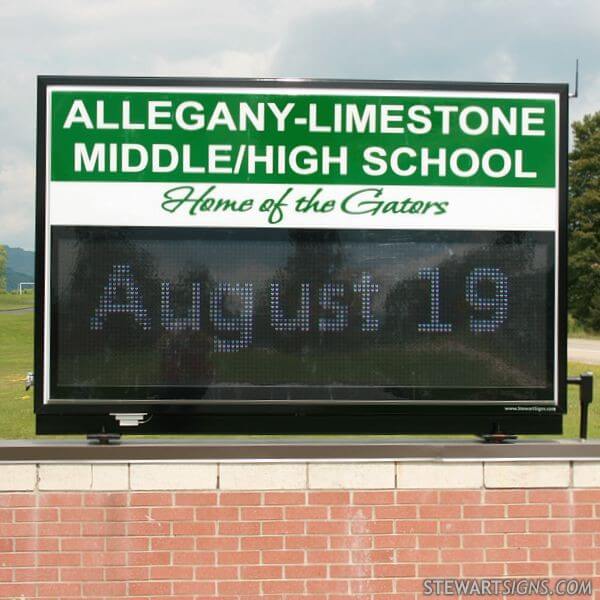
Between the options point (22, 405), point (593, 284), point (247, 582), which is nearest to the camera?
point (247, 582)

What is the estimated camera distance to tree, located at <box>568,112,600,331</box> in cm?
4481

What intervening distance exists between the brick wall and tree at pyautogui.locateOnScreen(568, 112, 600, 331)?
4268 cm

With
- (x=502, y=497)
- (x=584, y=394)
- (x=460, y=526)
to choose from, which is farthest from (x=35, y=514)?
(x=584, y=394)

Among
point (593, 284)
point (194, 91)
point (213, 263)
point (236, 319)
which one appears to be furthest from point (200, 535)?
point (593, 284)

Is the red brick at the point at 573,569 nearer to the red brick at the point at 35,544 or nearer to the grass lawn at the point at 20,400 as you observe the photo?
the red brick at the point at 35,544

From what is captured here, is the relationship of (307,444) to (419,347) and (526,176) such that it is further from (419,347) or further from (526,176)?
(526,176)

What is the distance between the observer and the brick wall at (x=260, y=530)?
4.06 metres

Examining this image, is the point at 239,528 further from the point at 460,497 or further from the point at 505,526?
the point at 505,526

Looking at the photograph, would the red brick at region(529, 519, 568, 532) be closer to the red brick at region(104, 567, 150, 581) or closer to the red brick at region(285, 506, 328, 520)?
the red brick at region(285, 506, 328, 520)

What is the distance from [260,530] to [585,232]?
45.1m

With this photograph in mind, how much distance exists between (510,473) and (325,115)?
2146 millimetres

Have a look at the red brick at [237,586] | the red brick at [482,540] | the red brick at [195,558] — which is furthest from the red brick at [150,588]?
the red brick at [482,540]

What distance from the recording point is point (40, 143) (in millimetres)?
→ 4207

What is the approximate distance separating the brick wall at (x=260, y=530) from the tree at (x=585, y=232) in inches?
1680
